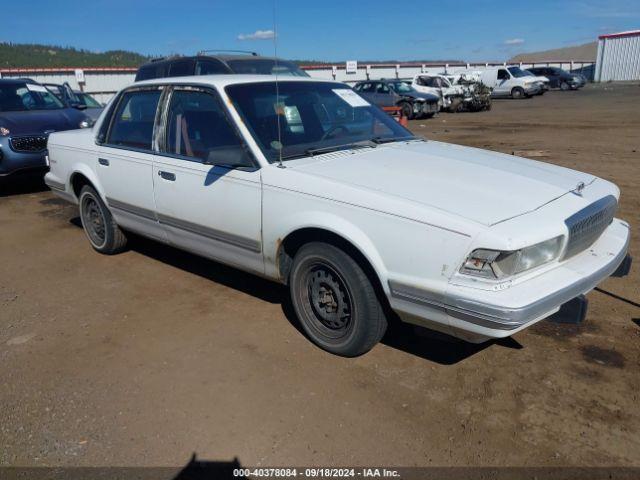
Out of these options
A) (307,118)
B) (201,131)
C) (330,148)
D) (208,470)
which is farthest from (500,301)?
(201,131)

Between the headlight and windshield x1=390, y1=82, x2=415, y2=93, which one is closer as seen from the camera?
the headlight

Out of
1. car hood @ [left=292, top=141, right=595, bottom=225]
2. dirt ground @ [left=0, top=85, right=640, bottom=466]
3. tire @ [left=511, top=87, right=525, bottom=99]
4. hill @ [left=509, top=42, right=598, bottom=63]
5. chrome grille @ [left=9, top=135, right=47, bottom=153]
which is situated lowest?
dirt ground @ [left=0, top=85, right=640, bottom=466]

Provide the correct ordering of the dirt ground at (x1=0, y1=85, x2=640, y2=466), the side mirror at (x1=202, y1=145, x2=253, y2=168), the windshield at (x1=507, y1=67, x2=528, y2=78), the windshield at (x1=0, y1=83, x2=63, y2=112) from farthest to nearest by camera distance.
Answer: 1. the windshield at (x1=507, y1=67, x2=528, y2=78)
2. the windshield at (x1=0, y1=83, x2=63, y2=112)
3. the side mirror at (x1=202, y1=145, x2=253, y2=168)
4. the dirt ground at (x1=0, y1=85, x2=640, y2=466)

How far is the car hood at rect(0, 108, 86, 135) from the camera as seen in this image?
27.3 ft

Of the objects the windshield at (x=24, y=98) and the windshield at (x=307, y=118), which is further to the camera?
the windshield at (x=24, y=98)

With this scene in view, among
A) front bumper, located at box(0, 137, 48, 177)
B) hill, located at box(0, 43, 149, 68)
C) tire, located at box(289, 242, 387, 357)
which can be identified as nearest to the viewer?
tire, located at box(289, 242, 387, 357)

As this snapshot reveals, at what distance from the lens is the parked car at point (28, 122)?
8.16m

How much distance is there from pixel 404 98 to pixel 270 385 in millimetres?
19673

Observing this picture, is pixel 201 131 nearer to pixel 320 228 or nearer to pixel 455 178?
pixel 320 228

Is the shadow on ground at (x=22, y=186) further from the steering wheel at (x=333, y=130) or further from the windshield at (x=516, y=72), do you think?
the windshield at (x=516, y=72)

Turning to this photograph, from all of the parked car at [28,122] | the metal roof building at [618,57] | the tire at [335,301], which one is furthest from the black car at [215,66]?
the metal roof building at [618,57]

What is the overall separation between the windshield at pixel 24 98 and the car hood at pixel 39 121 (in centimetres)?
28

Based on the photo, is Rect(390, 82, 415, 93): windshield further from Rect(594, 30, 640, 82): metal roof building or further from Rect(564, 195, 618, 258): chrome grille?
Rect(594, 30, 640, 82): metal roof building

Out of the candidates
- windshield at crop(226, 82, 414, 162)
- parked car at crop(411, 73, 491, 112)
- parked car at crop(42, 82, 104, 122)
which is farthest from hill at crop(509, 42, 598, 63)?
windshield at crop(226, 82, 414, 162)
